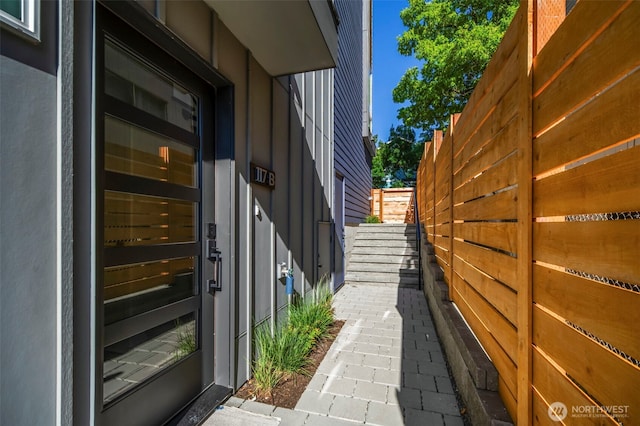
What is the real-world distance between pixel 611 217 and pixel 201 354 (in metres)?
2.34

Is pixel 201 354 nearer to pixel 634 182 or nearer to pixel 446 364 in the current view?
pixel 446 364

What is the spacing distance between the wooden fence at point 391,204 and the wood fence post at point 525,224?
35.7 ft

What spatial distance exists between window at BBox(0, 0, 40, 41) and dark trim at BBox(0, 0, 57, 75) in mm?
16

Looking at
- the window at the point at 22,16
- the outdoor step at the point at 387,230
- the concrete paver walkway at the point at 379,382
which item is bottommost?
the concrete paver walkway at the point at 379,382

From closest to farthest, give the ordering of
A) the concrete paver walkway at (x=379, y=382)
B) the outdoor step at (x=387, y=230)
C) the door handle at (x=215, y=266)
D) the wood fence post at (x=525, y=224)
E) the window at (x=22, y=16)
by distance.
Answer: the window at (x=22, y=16)
the wood fence post at (x=525, y=224)
the concrete paver walkway at (x=379, y=382)
the door handle at (x=215, y=266)
the outdoor step at (x=387, y=230)

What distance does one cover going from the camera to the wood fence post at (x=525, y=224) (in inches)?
51.6

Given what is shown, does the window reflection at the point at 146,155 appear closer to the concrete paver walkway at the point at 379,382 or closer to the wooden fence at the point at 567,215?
the concrete paver walkway at the point at 379,382

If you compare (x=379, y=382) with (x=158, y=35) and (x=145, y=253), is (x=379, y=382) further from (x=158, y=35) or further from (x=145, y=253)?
(x=158, y=35)

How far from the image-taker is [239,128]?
8.03ft

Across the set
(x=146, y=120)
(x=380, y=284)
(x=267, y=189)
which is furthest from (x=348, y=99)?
(x=146, y=120)

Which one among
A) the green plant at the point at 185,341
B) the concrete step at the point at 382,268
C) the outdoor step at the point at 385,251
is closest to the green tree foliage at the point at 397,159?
the outdoor step at the point at 385,251

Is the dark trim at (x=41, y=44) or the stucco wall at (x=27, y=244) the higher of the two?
the dark trim at (x=41, y=44)

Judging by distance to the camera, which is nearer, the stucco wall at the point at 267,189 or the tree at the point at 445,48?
the stucco wall at the point at 267,189
